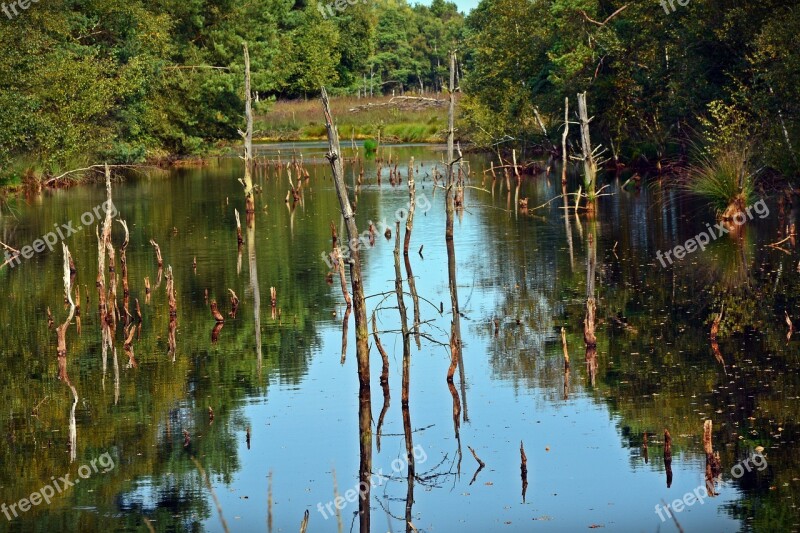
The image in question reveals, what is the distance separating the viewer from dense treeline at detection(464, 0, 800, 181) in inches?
1073

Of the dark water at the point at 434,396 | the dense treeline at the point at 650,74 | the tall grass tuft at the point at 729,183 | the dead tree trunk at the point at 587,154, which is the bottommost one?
the dark water at the point at 434,396

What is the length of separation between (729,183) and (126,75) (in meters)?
27.3

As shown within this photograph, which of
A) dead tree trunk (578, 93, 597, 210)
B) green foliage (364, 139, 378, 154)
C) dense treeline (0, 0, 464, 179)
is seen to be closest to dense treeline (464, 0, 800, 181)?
dead tree trunk (578, 93, 597, 210)

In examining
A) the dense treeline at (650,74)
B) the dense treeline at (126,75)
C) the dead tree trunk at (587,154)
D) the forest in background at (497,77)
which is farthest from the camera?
the dense treeline at (126,75)

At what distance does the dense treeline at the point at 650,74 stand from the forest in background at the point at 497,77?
0.20ft

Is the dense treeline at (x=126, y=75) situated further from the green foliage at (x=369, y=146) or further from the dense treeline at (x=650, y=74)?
the green foliage at (x=369, y=146)

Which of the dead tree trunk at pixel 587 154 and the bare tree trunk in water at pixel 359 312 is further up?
the dead tree trunk at pixel 587 154

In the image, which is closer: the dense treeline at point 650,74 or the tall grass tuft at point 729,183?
the tall grass tuft at point 729,183

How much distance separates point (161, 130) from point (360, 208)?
72.0 feet

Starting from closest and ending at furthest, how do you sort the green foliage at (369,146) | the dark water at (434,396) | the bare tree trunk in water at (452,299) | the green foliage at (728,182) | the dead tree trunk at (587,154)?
the dark water at (434,396) < the bare tree trunk in water at (452,299) < the green foliage at (728,182) < the dead tree trunk at (587,154) < the green foliage at (369,146)

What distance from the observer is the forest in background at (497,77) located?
29.5 m

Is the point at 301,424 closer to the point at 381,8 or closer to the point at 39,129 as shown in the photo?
the point at 39,129

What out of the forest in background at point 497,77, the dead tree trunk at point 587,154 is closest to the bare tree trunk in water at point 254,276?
the forest in background at point 497,77

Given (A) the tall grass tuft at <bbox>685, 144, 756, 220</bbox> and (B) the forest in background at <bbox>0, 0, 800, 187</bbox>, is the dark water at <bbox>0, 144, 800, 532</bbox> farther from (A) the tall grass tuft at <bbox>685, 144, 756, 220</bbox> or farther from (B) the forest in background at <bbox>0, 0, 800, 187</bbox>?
(B) the forest in background at <bbox>0, 0, 800, 187</bbox>
